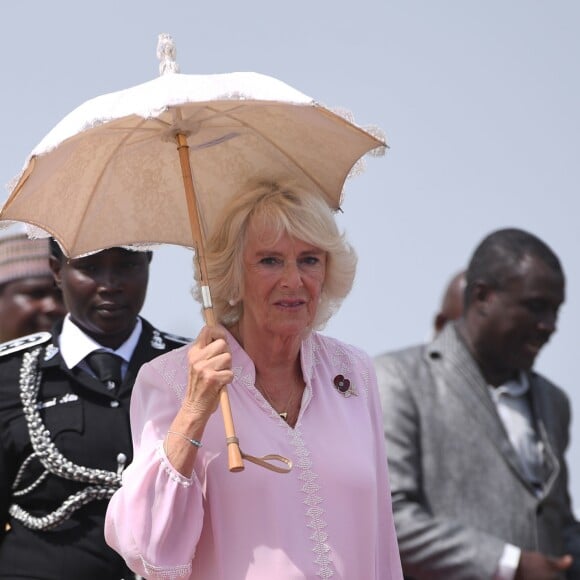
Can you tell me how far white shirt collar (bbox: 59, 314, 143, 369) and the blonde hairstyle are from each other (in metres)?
0.88

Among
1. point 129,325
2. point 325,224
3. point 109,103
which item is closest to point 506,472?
point 129,325

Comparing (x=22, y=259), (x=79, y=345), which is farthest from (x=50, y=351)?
(x=22, y=259)

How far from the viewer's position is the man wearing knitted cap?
7.09 metres

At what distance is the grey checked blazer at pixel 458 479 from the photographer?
258 inches

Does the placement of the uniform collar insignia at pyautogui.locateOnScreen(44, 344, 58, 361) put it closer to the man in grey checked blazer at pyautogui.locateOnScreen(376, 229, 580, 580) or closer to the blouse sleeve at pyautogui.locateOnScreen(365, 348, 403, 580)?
the blouse sleeve at pyautogui.locateOnScreen(365, 348, 403, 580)

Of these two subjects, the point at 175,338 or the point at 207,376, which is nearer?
the point at 207,376

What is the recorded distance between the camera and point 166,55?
175 inches

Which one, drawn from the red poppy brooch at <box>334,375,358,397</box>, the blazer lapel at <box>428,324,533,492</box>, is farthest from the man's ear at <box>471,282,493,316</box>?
the red poppy brooch at <box>334,375,358,397</box>

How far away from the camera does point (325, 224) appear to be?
463 centimetres

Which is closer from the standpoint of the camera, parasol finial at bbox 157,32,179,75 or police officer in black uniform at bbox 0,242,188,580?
parasol finial at bbox 157,32,179,75

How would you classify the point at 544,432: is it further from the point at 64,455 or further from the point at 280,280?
the point at 280,280

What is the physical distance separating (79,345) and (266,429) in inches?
48.3

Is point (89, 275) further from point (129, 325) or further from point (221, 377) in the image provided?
point (221, 377)

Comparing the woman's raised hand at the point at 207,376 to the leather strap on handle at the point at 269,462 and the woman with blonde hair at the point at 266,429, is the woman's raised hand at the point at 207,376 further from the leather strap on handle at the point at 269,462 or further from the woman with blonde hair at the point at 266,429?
the leather strap on handle at the point at 269,462
